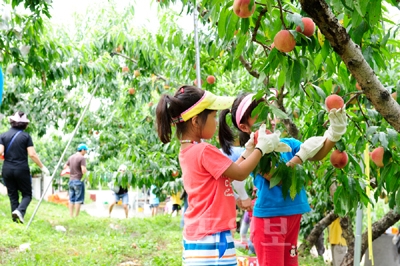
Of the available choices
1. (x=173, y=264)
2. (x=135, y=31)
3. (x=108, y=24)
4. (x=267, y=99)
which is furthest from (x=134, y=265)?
(x=108, y=24)

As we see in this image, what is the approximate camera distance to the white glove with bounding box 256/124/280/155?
1828mm

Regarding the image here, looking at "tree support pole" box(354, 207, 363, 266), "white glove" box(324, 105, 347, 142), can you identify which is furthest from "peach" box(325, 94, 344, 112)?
"tree support pole" box(354, 207, 363, 266)

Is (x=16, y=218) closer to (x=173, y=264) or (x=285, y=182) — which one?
(x=173, y=264)

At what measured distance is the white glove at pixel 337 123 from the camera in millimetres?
1781

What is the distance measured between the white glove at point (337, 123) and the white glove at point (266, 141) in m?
0.20

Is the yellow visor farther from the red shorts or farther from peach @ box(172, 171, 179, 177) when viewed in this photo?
peach @ box(172, 171, 179, 177)

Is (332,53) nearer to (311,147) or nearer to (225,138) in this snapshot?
(311,147)

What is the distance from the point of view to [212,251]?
1899 millimetres

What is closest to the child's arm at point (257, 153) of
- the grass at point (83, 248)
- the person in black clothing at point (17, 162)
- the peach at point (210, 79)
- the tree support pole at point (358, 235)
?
the tree support pole at point (358, 235)

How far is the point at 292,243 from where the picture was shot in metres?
2.26

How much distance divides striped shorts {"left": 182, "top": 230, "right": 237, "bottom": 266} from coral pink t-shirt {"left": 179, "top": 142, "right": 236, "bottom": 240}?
0.02 meters

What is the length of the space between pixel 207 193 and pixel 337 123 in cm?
55

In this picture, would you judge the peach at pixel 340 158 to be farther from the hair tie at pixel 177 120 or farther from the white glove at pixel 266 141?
the hair tie at pixel 177 120

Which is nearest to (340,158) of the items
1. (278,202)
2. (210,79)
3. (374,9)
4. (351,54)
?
(278,202)
